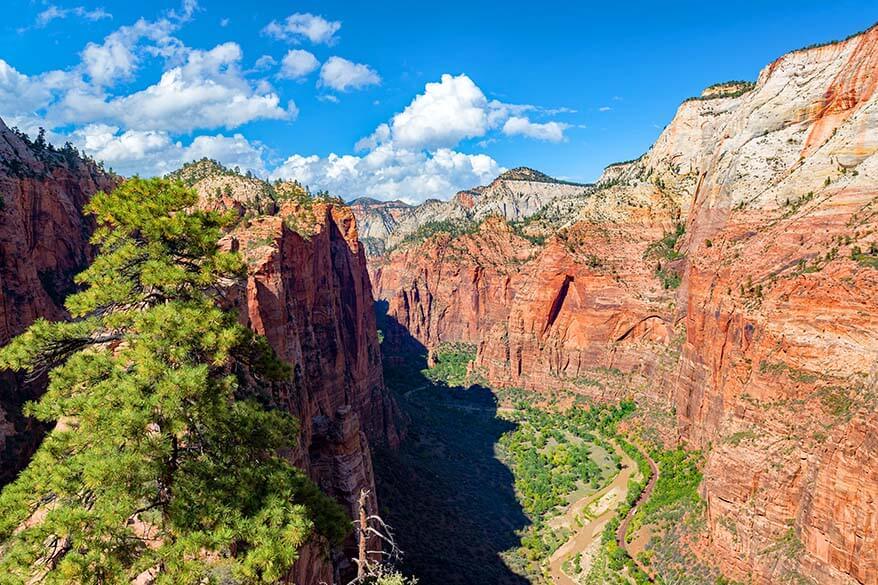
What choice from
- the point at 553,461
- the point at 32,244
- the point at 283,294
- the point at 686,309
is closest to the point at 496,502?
the point at 553,461

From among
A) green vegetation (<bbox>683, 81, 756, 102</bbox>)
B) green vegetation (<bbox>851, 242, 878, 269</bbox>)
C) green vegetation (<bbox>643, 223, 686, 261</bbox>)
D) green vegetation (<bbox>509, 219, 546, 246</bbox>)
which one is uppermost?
green vegetation (<bbox>683, 81, 756, 102</bbox>)

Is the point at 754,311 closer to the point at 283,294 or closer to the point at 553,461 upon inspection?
the point at 553,461

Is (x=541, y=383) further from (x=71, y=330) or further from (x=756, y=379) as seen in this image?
(x=71, y=330)

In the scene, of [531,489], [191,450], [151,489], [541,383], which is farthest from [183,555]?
[541,383]

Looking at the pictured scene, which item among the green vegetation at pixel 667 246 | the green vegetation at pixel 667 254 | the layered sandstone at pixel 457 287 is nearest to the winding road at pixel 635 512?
the green vegetation at pixel 667 254

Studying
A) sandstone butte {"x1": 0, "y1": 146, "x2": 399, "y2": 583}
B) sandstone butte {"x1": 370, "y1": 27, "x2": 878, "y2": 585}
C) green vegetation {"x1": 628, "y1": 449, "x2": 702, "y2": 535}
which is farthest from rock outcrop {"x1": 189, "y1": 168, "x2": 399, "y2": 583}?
green vegetation {"x1": 628, "y1": 449, "x2": 702, "y2": 535}

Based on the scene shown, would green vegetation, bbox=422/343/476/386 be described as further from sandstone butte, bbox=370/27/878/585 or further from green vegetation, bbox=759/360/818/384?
green vegetation, bbox=759/360/818/384
